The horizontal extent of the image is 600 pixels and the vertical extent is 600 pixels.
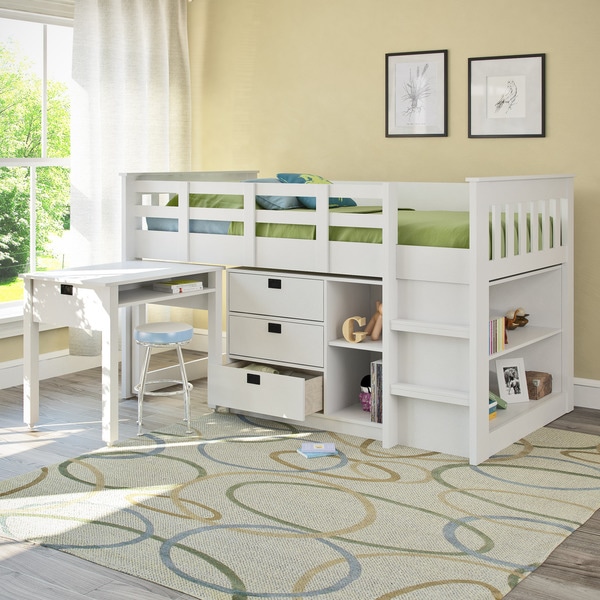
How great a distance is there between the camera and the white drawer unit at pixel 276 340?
11.9ft

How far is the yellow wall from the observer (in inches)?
155

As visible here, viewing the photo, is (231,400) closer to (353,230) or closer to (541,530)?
(353,230)

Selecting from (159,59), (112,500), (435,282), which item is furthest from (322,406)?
(159,59)

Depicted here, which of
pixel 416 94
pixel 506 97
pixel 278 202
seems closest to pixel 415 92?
pixel 416 94

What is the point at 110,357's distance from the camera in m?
3.30

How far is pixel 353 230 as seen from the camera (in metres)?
3.51

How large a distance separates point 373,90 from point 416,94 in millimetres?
246

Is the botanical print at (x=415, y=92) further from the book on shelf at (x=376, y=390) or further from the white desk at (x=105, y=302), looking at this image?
the book on shelf at (x=376, y=390)

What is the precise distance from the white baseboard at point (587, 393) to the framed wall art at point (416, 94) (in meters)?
1.30

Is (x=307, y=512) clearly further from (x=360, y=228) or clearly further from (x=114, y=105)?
(x=114, y=105)

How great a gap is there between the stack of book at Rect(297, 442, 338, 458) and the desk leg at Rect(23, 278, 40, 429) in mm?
1089

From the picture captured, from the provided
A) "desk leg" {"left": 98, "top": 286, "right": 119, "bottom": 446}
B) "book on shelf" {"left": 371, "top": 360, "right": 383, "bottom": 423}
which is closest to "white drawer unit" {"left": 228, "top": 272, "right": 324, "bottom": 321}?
"book on shelf" {"left": 371, "top": 360, "right": 383, "bottom": 423}

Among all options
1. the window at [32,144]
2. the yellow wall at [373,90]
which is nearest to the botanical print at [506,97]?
the yellow wall at [373,90]

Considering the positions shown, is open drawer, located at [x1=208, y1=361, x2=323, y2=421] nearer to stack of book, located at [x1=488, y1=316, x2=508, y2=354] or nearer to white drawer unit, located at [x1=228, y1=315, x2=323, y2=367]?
white drawer unit, located at [x1=228, y1=315, x2=323, y2=367]
